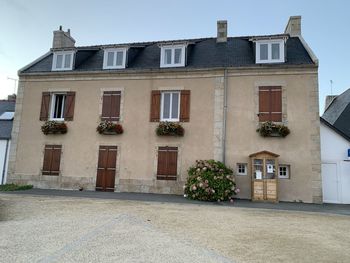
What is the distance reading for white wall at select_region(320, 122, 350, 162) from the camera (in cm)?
1239

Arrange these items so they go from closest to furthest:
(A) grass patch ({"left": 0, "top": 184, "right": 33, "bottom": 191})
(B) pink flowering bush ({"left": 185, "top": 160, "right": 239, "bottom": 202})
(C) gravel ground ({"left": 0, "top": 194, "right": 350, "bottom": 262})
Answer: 1. (C) gravel ground ({"left": 0, "top": 194, "right": 350, "bottom": 262})
2. (B) pink flowering bush ({"left": 185, "top": 160, "right": 239, "bottom": 202})
3. (A) grass patch ({"left": 0, "top": 184, "right": 33, "bottom": 191})

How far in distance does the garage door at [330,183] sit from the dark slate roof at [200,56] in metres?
4.49

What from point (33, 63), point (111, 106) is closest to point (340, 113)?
point (111, 106)

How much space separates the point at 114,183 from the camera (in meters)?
13.4

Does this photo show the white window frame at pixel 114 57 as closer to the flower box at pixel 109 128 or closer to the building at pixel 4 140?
the flower box at pixel 109 128

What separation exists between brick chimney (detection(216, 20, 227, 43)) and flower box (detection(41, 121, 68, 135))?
8.93 m

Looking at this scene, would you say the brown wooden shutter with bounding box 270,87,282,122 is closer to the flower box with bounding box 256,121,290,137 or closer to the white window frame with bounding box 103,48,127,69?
the flower box with bounding box 256,121,290,137

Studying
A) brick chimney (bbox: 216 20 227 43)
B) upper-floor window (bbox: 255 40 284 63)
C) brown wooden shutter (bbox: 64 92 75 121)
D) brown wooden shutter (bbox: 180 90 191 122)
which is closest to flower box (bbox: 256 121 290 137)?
upper-floor window (bbox: 255 40 284 63)

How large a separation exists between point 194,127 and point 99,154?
4.65 m

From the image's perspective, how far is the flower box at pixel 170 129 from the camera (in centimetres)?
1280

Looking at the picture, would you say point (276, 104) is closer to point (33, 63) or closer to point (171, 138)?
point (171, 138)

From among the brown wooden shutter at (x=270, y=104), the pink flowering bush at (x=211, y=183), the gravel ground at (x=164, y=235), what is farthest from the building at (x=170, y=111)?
the gravel ground at (x=164, y=235)

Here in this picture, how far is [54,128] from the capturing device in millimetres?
13867

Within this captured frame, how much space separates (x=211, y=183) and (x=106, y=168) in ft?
17.1
